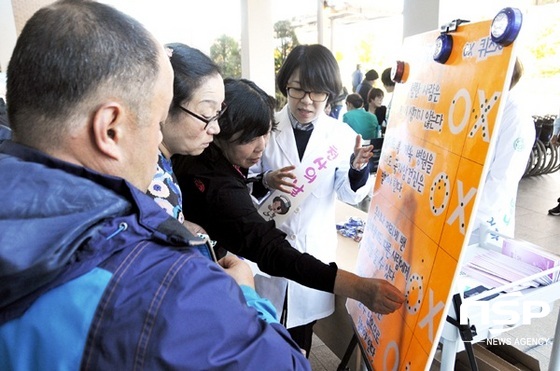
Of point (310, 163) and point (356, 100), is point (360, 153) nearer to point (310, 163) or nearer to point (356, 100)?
point (310, 163)

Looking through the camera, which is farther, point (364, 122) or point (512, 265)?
point (364, 122)

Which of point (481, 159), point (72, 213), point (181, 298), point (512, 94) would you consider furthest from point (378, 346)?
point (512, 94)

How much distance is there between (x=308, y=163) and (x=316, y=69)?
1.14ft

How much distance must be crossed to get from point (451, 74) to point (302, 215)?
0.82 metres

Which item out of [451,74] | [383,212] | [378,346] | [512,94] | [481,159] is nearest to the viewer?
[481,159]

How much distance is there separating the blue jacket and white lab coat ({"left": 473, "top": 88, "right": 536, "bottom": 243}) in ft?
5.64

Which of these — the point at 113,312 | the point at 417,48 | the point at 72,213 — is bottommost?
the point at 113,312

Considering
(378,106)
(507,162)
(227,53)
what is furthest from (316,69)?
(227,53)

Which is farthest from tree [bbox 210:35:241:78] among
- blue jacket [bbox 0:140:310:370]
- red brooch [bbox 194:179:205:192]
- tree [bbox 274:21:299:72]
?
blue jacket [bbox 0:140:310:370]

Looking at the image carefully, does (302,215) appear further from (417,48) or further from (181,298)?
(181,298)

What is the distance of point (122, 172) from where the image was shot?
561 millimetres

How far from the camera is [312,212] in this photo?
1573mm

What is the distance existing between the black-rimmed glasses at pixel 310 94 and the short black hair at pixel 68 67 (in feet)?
3.41

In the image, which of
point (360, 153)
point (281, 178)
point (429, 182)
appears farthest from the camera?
point (281, 178)
